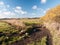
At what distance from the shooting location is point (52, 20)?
6462 cm

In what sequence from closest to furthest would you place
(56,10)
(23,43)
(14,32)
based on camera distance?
(23,43) < (14,32) < (56,10)

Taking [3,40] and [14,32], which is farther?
[14,32]

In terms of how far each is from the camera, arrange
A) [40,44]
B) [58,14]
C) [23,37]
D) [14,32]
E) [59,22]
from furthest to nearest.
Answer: [58,14] → [59,22] → [14,32] → [23,37] → [40,44]

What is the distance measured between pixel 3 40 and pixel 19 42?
4189 millimetres

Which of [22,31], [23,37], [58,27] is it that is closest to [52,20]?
[58,27]

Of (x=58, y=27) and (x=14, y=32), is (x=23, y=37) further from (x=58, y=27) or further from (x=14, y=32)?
(x=58, y=27)

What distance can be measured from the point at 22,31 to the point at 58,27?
1222 cm

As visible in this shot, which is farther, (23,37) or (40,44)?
(23,37)

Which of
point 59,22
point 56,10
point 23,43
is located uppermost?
point 56,10

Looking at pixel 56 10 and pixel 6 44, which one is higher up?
pixel 56 10

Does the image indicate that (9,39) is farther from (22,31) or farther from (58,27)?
(58,27)

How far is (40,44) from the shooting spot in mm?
37625

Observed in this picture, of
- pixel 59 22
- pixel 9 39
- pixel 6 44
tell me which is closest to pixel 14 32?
pixel 9 39

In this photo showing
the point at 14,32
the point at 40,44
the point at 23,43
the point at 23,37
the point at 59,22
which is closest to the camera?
the point at 40,44
